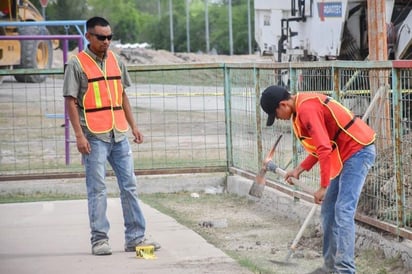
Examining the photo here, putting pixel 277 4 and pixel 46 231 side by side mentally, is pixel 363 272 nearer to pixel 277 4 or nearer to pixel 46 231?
pixel 46 231

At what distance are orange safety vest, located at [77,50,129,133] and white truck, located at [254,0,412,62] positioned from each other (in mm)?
8315

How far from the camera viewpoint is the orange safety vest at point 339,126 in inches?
278

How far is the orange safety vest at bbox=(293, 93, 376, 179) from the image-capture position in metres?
7.07

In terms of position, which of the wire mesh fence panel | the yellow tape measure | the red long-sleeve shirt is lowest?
the yellow tape measure

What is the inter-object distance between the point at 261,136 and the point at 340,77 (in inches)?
97.1

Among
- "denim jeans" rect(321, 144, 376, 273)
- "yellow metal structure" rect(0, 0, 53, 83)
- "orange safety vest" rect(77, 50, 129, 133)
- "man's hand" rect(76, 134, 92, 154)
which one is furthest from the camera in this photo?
"yellow metal structure" rect(0, 0, 53, 83)

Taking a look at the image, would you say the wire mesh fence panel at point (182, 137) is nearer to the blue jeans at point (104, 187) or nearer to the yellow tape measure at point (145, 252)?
the blue jeans at point (104, 187)

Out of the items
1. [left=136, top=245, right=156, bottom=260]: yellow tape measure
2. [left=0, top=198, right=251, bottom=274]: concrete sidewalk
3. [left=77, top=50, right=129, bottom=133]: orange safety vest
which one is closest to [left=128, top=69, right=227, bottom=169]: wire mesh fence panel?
[left=0, top=198, right=251, bottom=274]: concrete sidewalk

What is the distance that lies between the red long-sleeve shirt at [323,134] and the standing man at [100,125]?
2.17m

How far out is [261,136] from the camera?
37.6 feet

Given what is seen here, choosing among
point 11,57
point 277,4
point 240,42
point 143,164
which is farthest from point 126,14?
point 143,164

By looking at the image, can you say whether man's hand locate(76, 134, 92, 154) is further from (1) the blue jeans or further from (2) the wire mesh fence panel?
(2) the wire mesh fence panel

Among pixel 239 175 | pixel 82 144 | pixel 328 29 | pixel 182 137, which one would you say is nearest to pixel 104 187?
pixel 82 144

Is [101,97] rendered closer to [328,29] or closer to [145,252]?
[145,252]
